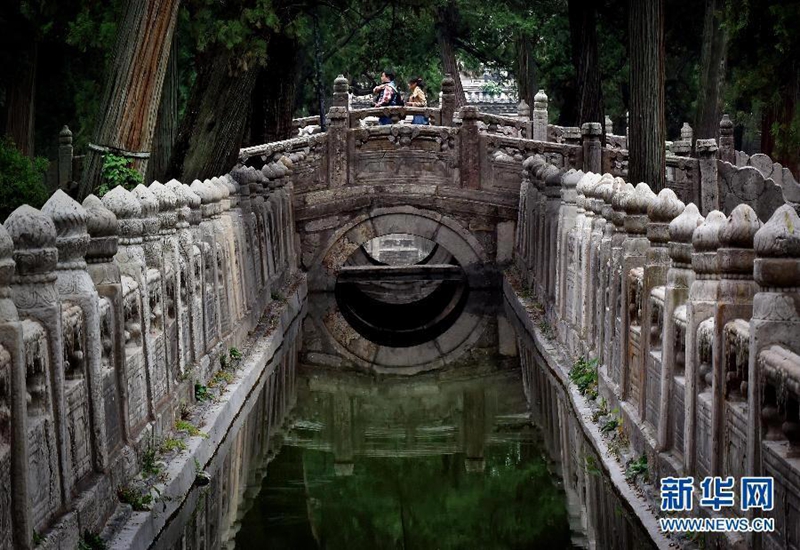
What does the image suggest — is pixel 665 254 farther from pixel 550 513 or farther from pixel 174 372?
pixel 174 372

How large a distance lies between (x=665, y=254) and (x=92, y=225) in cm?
380

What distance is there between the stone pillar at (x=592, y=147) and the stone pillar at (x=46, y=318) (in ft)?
54.4

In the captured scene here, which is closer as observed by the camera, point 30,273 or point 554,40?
point 30,273

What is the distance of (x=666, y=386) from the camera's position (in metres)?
9.29

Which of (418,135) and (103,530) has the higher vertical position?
(418,135)

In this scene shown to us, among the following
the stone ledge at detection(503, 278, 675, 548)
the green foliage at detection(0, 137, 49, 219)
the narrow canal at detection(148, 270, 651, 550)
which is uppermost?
the green foliage at detection(0, 137, 49, 219)

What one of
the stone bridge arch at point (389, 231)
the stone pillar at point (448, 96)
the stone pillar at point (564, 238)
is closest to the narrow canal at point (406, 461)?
the stone pillar at point (564, 238)

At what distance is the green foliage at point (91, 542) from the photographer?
804 cm

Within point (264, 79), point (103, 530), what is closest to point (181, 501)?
point (103, 530)

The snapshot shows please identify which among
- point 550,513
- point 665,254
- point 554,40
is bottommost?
point 550,513

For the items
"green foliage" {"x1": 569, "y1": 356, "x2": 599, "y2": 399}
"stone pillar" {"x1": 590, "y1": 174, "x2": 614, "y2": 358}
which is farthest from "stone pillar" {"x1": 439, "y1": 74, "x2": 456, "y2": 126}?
"green foliage" {"x1": 569, "y1": 356, "x2": 599, "y2": 399}

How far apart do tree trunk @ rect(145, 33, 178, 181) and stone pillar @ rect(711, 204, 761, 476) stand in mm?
11413

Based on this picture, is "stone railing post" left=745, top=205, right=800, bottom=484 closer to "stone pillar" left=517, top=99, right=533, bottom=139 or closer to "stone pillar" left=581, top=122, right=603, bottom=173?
"stone pillar" left=581, top=122, right=603, bottom=173

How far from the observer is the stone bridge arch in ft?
82.9
